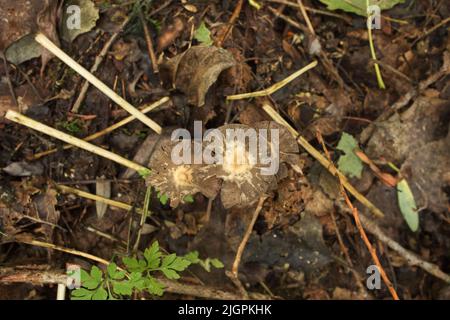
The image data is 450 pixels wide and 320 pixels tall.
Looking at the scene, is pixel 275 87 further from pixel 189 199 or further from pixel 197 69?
pixel 189 199

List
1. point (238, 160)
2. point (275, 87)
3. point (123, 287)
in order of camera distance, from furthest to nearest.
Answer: point (275, 87) < point (123, 287) < point (238, 160)

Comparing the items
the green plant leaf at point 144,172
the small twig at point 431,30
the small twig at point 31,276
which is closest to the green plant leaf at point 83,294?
the small twig at point 31,276

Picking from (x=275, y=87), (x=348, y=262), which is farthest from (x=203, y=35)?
(x=348, y=262)

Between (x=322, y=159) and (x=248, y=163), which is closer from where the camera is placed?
(x=248, y=163)

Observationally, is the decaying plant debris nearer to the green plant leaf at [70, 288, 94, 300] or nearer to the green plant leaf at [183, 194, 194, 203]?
the green plant leaf at [183, 194, 194, 203]

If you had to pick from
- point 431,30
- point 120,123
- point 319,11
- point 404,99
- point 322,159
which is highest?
point 319,11

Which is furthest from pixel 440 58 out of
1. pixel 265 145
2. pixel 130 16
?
pixel 130 16
